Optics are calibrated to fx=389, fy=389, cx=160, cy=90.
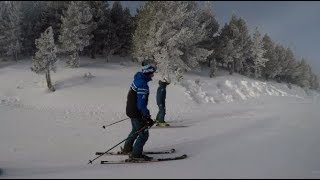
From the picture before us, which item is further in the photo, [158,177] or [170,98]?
[170,98]

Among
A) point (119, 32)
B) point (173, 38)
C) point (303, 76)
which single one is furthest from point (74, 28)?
point (303, 76)

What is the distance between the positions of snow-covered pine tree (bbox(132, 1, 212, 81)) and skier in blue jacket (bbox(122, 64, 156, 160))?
24.7 meters

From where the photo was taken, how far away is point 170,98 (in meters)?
32.1

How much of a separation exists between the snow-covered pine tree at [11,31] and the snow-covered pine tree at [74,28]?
651cm

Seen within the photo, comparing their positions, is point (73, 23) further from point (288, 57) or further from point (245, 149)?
point (288, 57)

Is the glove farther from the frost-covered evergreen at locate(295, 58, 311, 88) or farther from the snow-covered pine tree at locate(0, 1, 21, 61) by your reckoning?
the frost-covered evergreen at locate(295, 58, 311, 88)

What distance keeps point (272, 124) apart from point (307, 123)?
4.49ft

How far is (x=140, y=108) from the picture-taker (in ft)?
33.7

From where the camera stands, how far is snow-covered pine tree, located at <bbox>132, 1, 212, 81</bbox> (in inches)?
1441

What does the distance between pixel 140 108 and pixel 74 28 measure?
3206cm

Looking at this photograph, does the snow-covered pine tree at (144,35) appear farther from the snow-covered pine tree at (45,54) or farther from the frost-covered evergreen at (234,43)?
the frost-covered evergreen at (234,43)

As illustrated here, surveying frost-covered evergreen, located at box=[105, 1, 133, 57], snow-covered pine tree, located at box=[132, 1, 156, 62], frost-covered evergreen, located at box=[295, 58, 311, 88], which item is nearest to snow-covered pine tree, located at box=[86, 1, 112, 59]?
frost-covered evergreen, located at box=[105, 1, 133, 57]

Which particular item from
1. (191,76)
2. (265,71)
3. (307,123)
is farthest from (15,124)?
(265,71)

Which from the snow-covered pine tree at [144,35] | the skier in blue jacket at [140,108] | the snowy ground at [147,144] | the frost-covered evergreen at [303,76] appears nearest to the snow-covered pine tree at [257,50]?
the frost-covered evergreen at [303,76]
